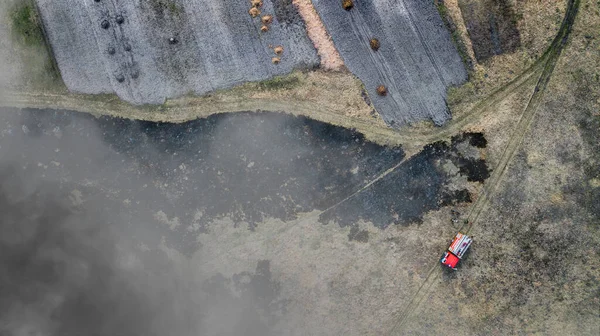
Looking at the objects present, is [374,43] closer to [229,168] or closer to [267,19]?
[267,19]

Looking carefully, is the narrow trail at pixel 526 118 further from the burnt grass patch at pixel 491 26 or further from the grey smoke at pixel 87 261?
the grey smoke at pixel 87 261

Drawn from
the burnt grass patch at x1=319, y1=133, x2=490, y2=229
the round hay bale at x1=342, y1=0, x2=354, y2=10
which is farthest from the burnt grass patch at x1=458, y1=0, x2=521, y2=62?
the round hay bale at x1=342, y1=0, x2=354, y2=10

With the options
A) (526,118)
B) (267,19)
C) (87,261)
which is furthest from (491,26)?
(87,261)

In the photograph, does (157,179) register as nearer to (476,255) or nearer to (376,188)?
(376,188)

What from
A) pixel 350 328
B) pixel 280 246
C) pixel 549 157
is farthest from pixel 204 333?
pixel 549 157

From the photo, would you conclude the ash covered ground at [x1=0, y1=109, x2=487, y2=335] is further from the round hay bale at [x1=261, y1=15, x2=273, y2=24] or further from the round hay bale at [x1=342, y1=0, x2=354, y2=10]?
the round hay bale at [x1=342, y1=0, x2=354, y2=10]

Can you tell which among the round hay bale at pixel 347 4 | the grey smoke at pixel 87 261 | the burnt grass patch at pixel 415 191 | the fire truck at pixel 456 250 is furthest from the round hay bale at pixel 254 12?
the fire truck at pixel 456 250
